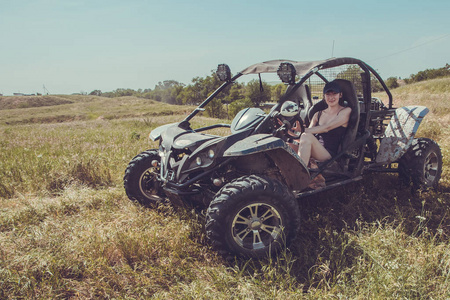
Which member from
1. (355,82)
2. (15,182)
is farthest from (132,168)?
(355,82)

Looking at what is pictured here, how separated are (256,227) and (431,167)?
11.6ft

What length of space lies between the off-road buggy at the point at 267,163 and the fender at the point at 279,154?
10mm

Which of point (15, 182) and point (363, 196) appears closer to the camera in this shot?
point (363, 196)

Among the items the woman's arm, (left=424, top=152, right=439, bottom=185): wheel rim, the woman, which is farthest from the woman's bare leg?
(left=424, top=152, right=439, bottom=185): wheel rim

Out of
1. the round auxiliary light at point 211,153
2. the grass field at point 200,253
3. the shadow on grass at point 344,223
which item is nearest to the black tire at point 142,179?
the grass field at point 200,253

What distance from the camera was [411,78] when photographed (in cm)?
4934

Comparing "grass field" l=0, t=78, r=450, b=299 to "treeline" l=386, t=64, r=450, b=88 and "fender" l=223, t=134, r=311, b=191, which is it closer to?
"fender" l=223, t=134, r=311, b=191

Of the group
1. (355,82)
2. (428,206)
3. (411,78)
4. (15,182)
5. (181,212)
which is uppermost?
(411,78)

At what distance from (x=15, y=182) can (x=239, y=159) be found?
4.16 metres

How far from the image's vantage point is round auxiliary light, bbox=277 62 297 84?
134 inches

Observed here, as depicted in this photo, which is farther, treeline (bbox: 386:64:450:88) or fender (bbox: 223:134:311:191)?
treeline (bbox: 386:64:450:88)

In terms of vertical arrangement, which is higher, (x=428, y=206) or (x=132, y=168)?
(x=132, y=168)

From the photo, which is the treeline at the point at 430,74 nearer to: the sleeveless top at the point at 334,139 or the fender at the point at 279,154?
the sleeveless top at the point at 334,139

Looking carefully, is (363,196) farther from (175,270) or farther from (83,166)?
(83,166)
